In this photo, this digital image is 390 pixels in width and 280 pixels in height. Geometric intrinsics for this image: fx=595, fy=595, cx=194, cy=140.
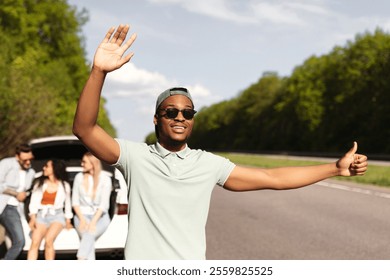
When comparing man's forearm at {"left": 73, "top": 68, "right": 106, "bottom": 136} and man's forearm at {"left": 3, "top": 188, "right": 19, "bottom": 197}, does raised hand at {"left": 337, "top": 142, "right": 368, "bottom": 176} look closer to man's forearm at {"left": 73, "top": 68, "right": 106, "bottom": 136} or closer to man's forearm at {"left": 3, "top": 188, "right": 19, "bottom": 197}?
man's forearm at {"left": 73, "top": 68, "right": 106, "bottom": 136}

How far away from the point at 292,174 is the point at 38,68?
1593 inches

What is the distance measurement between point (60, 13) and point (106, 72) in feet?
151

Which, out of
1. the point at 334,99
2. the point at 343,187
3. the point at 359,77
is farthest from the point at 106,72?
the point at 334,99

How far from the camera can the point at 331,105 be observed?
8125 cm

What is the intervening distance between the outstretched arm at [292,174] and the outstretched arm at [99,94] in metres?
0.57

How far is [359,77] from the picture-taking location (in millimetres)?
72312

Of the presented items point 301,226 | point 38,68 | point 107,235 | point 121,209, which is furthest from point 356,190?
point 38,68

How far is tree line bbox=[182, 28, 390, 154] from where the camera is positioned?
6819 centimetres

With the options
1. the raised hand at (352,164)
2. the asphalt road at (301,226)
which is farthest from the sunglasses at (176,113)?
the asphalt road at (301,226)

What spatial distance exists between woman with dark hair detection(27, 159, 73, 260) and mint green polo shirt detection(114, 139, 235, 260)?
179 inches

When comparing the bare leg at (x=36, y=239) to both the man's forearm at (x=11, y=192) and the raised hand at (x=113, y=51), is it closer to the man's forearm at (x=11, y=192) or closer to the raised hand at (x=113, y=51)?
the man's forearm at (x=11, y=192)

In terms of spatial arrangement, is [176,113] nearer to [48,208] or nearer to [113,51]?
[113,51]

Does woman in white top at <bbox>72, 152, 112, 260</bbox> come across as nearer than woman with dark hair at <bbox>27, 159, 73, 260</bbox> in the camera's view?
Yes

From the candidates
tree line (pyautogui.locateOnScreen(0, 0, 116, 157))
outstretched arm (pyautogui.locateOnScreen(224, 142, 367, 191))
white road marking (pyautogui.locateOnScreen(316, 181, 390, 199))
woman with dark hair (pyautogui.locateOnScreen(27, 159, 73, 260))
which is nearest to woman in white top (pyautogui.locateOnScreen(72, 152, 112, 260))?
woman with dark hair (pyautogui.locateOnScreen(27, 159, 73, 260))
